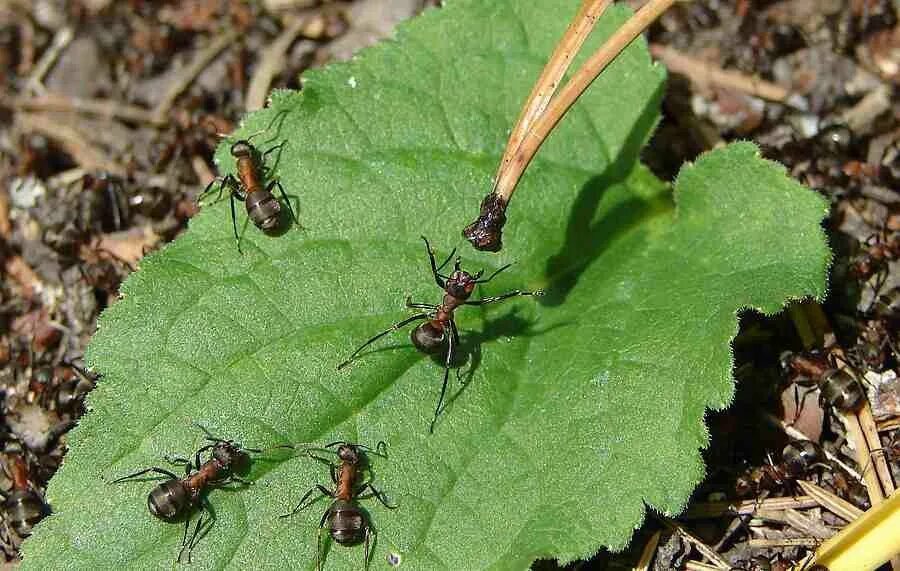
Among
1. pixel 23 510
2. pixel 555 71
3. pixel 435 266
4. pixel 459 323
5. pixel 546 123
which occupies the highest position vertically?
pixel 555 71

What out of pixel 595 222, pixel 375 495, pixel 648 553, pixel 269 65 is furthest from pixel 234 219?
pixel 269 65

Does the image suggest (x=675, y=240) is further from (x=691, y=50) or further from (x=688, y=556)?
(x=691, y=50)

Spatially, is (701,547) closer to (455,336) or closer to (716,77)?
(455,336)

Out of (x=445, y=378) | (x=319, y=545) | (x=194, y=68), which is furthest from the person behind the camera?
(x=194, y=68)

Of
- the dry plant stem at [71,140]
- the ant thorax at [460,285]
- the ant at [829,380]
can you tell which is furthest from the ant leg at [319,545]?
the dry plant stem at [71,140]

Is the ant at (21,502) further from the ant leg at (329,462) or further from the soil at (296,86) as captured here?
the ant leg at (329,462)
